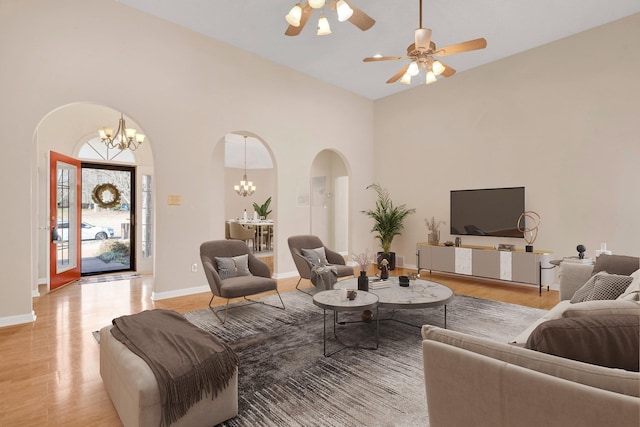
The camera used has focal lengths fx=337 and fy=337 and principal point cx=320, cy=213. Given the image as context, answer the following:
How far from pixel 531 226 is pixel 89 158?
314 inches

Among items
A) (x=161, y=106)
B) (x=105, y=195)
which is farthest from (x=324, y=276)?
(x=105, y=195)

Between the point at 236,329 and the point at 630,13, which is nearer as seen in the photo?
the point at 236,329

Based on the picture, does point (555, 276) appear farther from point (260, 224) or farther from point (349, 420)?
point (260, 224)

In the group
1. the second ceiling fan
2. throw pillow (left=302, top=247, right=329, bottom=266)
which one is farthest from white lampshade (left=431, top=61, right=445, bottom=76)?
throw pillow (left=302, top=247, right=329, bottom=266)

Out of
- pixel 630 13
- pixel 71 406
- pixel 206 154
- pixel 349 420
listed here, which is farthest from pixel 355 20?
pixel 630 13

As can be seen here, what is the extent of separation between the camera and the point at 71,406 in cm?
218

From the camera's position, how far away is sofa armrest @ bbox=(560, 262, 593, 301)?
3.35 metres

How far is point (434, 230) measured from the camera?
6.45 meters

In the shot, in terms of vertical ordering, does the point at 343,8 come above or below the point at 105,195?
above

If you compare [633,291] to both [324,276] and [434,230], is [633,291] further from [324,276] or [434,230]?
[434,230]

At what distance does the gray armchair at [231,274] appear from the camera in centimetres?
369

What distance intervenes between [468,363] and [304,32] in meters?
4.91

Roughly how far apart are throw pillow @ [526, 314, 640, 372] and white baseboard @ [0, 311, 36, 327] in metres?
4.77

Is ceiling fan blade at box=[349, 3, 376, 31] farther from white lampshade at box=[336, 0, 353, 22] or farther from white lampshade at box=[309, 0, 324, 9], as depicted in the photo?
white lampshade at box=[309, 0, 324, 9]
